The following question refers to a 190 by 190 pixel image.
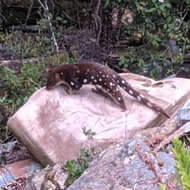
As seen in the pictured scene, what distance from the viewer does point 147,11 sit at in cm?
693

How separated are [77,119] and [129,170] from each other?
2.16 metres

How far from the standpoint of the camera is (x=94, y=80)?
4.52 meters

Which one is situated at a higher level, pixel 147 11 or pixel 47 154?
pixel 147 11

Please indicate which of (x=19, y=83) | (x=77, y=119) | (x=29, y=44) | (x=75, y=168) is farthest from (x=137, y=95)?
(x=29, y=44)

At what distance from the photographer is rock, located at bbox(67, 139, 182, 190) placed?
6.57 ft

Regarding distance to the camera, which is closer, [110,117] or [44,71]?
[110,117]

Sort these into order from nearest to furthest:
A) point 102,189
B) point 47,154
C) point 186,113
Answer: point 102,189
point 186,113
point 47,154

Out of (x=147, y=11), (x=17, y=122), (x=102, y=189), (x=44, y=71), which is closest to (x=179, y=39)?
(x=147, y=11)

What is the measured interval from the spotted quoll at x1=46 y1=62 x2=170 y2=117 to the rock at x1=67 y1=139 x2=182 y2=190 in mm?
1844

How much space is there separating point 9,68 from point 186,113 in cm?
445

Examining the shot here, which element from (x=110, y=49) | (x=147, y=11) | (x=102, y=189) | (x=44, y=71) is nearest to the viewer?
(x=102, y=189)

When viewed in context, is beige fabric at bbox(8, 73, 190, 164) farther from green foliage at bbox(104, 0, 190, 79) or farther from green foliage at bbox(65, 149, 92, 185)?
green foliage at bbox(104, 0, 190, 79)

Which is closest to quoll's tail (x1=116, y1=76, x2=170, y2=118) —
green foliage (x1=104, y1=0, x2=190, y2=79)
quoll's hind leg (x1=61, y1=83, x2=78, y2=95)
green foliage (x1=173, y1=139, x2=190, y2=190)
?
quoll's hind leg (x1=61, y1=83, x2=78, y2=95)

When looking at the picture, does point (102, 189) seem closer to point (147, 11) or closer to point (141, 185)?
point (141, 185)
